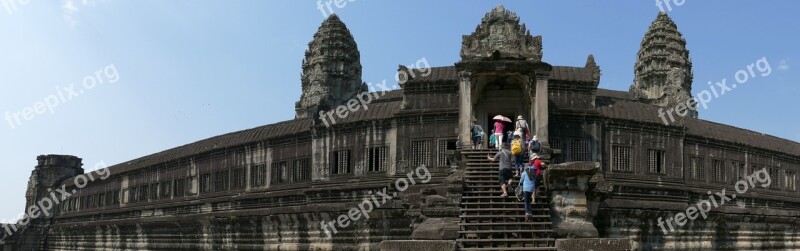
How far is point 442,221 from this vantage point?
18641 millimetres

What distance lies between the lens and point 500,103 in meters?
31.2

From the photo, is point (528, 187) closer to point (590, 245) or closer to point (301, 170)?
point (590, 245)

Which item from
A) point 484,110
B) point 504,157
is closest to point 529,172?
point 504,157

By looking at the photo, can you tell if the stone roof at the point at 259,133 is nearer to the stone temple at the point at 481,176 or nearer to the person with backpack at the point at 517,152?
the stone temple at the point at 481,176

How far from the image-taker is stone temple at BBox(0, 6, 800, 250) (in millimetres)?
18969

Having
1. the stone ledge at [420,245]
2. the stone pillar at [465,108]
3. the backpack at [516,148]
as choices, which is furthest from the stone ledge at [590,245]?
the stone pillar at [465,108]

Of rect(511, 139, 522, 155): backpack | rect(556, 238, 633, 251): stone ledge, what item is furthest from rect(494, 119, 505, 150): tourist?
rect(556, 238, 633, 251): stone ledge

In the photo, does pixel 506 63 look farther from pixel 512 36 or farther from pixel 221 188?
pixel 221 188

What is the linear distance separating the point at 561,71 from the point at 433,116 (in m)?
5.82

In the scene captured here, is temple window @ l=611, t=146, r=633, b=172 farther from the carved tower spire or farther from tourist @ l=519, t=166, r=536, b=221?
tourist @ l=519, t=166, r=536, b=221

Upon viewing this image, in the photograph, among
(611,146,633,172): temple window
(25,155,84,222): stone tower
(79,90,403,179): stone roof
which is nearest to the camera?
(611,146,633,172): temple window
